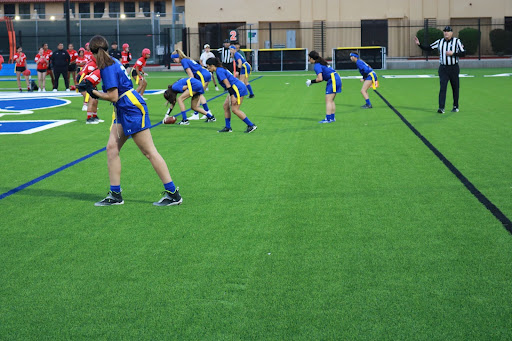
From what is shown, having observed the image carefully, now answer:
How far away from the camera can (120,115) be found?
720cm

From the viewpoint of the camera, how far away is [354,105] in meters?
19.2

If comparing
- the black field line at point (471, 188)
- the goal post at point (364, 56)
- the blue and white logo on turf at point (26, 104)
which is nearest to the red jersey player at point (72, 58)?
the blue and white logo on turf at point (26, 104)

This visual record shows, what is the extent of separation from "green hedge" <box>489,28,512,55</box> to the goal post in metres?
9.30

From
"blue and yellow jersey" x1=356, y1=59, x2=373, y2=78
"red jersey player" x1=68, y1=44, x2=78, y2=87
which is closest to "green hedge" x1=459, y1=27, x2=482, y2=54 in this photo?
"red jersey player" x1=68, y1=44, x2=78, y2=87

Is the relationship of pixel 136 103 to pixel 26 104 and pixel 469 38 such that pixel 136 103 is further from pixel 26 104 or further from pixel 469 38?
pixel 469 38

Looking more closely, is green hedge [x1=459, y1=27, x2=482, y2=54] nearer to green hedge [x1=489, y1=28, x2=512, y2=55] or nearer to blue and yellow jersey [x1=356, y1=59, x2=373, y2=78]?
green hedge [x1=489, y1=28, x2=512, y2=55]

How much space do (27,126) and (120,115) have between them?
29.0 feet

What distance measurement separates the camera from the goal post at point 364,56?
42250 mm

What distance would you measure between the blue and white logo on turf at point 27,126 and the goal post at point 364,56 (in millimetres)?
28331

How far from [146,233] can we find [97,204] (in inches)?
52.5

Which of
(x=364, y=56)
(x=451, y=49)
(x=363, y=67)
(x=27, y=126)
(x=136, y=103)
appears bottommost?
(x=27, y=126)

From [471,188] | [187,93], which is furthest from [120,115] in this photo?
[187,93]

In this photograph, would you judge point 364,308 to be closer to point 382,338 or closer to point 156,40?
point 382,338

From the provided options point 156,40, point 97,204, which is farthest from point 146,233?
point 156,40
